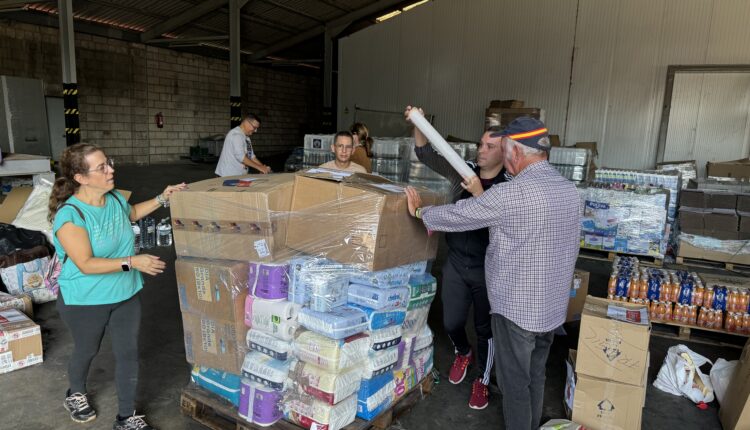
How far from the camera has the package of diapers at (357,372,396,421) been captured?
2.30 metres

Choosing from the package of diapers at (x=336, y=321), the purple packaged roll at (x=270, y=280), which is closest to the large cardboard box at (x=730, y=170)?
the package of diapers at (x=336, y=321)

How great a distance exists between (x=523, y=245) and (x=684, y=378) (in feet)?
6.43

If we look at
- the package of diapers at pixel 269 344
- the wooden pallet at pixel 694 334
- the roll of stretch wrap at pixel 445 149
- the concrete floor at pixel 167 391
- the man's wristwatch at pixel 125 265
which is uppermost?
the roll of stretch wrap at pixel 445 149

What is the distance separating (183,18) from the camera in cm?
1330

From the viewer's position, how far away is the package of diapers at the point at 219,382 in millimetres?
2432

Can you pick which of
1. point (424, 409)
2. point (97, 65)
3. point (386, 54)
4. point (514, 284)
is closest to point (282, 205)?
point (514, 284)

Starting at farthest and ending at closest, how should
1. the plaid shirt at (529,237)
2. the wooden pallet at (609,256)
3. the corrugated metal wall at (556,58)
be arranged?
1. the corrugated metal wall at (556,58)
2. the wooden pallet at (609,256)
3. the plaid shirt at (529,237)

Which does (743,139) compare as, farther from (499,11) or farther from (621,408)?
(621,408)

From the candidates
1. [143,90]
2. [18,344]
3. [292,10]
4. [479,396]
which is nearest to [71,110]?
[143,90]

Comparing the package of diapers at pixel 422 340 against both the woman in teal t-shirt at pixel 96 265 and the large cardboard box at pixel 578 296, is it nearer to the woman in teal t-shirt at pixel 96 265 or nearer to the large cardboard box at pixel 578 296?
the woman in teal t-shirt at pixel 96 265

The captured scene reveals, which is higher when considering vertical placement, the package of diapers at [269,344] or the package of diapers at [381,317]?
the package of diapers at [381,317]

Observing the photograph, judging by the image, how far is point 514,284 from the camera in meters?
2.04

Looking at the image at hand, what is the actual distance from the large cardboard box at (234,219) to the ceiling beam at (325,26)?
13072mm

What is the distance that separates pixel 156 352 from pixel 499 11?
443 inches
